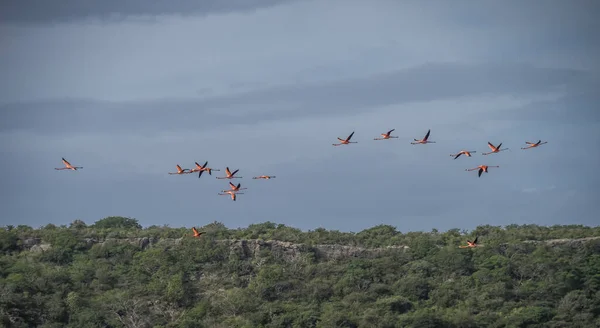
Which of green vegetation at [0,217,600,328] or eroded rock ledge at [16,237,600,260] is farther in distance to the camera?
eroded rock ledge at [16,237,600,260]

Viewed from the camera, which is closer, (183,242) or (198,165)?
(198,165)

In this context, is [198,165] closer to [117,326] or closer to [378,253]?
[117,326]

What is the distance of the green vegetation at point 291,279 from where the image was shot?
393ft

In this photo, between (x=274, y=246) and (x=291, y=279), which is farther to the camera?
(x=274, y=246)

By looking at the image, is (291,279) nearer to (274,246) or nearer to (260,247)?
(260,247)

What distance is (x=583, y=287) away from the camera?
130 m

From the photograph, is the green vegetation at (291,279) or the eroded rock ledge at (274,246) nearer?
the green vegetation at (291,279)

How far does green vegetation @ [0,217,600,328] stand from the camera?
120 meters

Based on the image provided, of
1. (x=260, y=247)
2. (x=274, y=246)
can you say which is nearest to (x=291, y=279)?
(x=260, y=247)

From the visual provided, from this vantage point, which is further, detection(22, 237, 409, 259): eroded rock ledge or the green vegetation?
detection(22, 237, 409, 259): eroded rock ledge

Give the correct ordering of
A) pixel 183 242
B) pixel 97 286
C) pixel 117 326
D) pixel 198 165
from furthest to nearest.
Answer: pixel 183 242 < pixel 97 286 < pixel 117 326 < pixel 198 165

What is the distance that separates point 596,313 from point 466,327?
13.3m

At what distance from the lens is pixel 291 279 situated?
129 metres

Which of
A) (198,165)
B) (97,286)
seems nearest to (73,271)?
(97,286)
